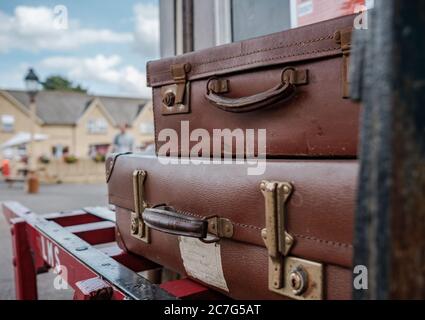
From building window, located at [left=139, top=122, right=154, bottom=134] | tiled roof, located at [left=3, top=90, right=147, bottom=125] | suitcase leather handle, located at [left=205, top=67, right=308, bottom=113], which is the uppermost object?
tiled roof, located at [left=3, top=90, right=147, bottom=125]

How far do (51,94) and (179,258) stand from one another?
2981cm

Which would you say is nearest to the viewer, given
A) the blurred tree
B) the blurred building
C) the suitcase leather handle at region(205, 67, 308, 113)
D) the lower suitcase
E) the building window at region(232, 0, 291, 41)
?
the lower suitcase

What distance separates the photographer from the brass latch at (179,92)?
3.52 feet

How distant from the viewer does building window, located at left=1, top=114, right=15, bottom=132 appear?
78.2 feet

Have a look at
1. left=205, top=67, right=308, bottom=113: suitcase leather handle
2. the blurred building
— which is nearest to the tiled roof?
the blurred building

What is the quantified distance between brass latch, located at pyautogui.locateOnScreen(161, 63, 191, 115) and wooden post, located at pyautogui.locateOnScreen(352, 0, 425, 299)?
2.46ft

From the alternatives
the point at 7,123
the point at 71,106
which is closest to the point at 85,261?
the point at 7,123

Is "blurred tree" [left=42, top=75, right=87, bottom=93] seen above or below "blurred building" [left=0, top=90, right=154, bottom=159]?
above

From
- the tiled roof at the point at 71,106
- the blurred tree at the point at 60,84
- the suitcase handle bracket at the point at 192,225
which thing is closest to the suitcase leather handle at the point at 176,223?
the suitcase handle bracket at the point at 192,225

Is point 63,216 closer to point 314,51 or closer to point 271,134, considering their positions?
point 271,134

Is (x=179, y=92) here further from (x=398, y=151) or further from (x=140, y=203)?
(x=398, y=151)

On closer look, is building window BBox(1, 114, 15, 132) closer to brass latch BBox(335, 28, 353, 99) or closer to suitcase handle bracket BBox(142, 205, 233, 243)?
suitcase handle bracket BBox(142, 205, 233, 243)

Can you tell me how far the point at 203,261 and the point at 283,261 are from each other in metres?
0.27

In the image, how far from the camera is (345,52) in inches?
29.1
